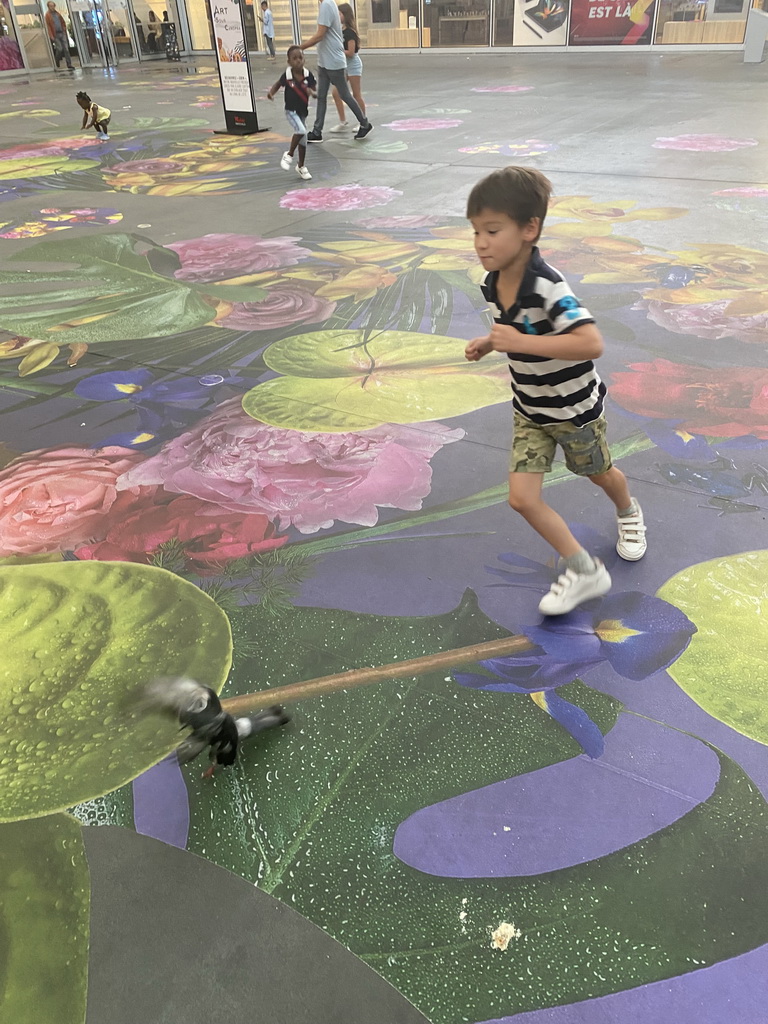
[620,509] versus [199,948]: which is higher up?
[620,509]

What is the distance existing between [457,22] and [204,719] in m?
20.1

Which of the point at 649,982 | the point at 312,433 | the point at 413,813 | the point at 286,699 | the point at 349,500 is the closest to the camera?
the point at 649,982

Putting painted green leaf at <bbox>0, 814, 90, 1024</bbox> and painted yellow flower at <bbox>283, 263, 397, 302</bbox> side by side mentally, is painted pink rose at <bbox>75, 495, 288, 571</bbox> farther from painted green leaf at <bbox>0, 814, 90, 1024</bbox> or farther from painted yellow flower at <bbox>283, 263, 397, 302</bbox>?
painted yellow flower at <bbox>283, 263, 397, 302</bbox>

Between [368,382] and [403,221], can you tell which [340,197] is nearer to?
[403,221]

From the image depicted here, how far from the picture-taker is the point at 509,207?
1.65 meters

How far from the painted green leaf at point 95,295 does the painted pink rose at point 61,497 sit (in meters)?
1.23

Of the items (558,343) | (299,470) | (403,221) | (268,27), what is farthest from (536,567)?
(268,27)

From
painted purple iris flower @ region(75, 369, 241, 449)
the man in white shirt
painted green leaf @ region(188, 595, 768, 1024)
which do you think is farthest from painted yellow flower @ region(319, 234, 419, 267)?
the man in white shirt

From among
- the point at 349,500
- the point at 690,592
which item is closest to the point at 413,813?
the point at 690,592

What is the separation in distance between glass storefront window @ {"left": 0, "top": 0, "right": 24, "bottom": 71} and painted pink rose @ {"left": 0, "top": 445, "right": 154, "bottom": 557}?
19897 mm

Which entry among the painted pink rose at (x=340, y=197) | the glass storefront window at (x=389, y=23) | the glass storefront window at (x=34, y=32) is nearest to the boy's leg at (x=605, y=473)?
the painted pink rose at (x=340, y=197)

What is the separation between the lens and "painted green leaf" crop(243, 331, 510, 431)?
3.09 metres

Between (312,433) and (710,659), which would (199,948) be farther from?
(312,433)

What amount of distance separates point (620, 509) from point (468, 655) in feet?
2.30
